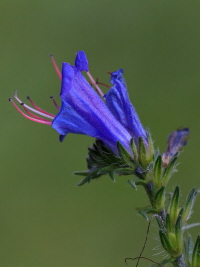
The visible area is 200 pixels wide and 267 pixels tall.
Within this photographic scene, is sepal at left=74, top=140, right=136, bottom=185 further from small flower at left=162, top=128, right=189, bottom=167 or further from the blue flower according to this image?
small flower at left=162, top=128, right=189, bottom=167

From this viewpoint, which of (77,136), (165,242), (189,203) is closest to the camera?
(165,242)

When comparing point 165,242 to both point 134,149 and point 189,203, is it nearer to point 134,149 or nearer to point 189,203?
point 189,203

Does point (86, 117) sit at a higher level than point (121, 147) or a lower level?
higher

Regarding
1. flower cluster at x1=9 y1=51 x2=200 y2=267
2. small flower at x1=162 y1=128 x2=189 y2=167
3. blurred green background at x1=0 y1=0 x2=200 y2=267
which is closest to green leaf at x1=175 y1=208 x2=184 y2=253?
flower cluster at x1=9 y1=51 x2=200 y2=267

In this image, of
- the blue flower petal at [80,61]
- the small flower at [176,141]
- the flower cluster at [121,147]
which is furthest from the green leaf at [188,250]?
the blue flower petal at [80,61]

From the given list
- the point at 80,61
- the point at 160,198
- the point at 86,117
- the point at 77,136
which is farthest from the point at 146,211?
the point at 77,136

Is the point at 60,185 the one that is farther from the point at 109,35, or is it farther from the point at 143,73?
the point at 109,35
